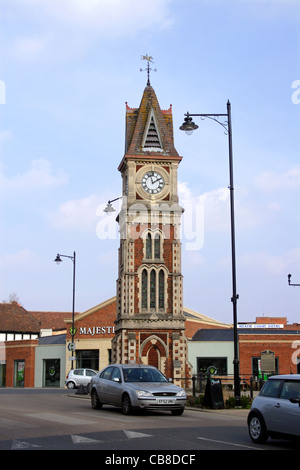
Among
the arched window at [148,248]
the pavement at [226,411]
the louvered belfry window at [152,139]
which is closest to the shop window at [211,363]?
the arched window at [148,248]

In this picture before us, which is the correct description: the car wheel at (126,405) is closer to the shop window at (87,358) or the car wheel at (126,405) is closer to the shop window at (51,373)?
the shop window at (87,358)

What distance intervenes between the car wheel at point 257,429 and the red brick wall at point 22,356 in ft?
160

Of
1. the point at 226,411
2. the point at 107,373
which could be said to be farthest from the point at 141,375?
the point at 226,411

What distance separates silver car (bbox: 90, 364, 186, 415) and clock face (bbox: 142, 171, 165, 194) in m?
27.6

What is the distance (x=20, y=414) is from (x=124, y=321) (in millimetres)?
26326

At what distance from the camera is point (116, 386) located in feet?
62.4

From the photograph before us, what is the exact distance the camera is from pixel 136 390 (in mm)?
17766

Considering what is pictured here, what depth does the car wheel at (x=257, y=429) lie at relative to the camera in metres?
11.9

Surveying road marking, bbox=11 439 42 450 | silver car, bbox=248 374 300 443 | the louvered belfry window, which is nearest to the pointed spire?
the louvered belfry window

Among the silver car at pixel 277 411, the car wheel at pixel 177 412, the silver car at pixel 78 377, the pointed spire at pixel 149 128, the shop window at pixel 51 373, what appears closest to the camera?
the silver car at pixel 277 411

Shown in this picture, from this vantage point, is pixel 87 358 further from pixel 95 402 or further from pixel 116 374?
pixel 116 374

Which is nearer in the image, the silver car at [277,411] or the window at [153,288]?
the silver car at [277,411]
